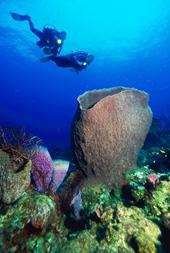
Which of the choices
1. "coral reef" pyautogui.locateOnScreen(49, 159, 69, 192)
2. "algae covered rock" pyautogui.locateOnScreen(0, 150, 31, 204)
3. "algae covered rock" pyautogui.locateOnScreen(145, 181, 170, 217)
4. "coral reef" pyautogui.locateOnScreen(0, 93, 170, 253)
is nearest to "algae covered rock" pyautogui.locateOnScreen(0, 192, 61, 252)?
"coral reef" pyautogui.locateOnScreen(0, 93, 170, 253)

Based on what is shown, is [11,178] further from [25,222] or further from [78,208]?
[78,208]

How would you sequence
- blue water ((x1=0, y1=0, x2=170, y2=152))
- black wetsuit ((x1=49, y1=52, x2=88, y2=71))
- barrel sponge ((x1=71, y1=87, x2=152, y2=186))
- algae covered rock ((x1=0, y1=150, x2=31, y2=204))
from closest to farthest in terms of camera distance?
algae covered rock ((x1=0, y1=150, x2=31, y2=204)), barrel sponge ((x1=71, y1=87, x2=152, y2=186)), black wetsuit ((x1=49, y1=52, x2=88, y2=71)), blue water ((x1=0, y1=0, x2=170, y2=152))

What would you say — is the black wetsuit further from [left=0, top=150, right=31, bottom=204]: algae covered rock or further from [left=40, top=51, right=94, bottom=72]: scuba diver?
[left=0, top=150, right=31, bottom=204]: algae covered rock

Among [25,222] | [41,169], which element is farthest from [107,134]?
[25,222]

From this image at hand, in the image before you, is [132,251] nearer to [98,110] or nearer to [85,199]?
[85,199]

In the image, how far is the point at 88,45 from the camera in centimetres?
4762

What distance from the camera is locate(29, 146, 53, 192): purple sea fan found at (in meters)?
4.57

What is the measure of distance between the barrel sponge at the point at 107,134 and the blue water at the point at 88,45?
8.25m

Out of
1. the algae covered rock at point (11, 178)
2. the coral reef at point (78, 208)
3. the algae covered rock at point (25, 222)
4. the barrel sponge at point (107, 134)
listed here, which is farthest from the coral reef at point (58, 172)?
the algae covered rock at point (25, 222)

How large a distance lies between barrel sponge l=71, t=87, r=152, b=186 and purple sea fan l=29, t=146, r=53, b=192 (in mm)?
580

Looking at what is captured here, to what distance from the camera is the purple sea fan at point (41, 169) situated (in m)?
4.57

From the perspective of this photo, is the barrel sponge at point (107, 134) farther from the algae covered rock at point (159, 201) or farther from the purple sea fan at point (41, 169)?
the algae covered rock at point (159, 201)

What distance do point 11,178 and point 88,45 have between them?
46676 mm

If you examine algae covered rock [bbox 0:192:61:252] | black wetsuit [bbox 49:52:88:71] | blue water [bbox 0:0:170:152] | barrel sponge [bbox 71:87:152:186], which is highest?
blue water [bbox 0:0:170:152]
